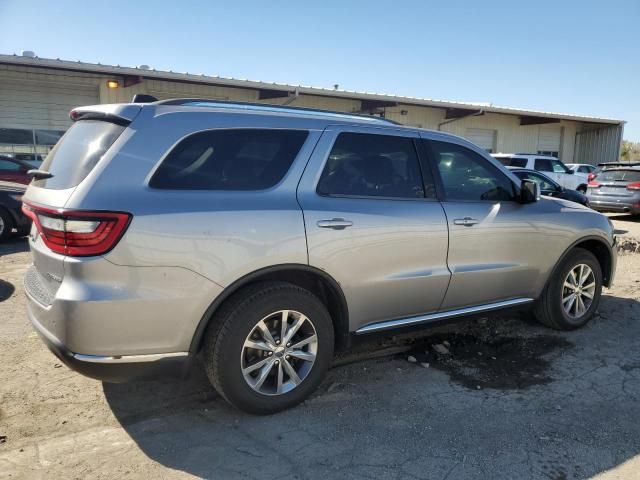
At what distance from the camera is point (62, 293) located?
2.58 metres

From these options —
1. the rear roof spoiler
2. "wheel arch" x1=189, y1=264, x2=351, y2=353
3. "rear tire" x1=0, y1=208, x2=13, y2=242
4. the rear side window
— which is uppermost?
the rear roof spoiler

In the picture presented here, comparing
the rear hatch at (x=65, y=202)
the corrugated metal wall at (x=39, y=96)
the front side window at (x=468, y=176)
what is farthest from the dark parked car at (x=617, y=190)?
the corrugated metal wall at (x=39, y=96)

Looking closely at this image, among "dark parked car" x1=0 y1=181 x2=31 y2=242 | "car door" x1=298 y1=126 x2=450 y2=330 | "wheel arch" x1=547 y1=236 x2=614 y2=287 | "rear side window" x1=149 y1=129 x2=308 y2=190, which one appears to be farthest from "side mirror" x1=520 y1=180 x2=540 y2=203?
"dark parked car" x1=0 y1=181 x2=31 y2=242

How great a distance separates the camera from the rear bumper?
263 centimetres

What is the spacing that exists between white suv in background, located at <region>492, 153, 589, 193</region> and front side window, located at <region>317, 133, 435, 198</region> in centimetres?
1339

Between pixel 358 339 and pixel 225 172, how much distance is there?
145 cm

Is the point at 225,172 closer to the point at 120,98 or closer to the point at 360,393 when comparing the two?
the point at 360,393

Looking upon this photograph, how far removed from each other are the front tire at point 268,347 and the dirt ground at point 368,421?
0.57 ft

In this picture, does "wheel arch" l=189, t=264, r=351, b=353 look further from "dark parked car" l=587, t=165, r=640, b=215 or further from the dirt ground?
"dark parked car" l=587, t=165, r=640, b=215

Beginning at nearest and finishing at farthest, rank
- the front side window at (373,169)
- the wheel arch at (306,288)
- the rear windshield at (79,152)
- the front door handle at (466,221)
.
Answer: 1. the rear windshield at (79,152)
2. the wheel arch at (306,288)
3. the front side window at (373,169)
4. the front door handle at (466,221)

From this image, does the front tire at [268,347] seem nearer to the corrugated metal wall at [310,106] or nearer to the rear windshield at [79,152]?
the rear windshield at [79,152]

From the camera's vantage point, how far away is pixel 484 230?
13.0 ft

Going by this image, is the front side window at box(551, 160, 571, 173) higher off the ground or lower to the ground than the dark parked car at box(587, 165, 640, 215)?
higher

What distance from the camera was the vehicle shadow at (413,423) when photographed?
107 inches
